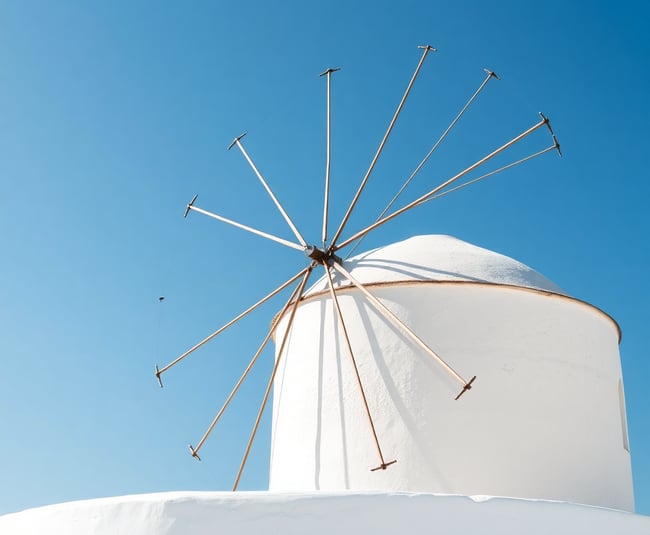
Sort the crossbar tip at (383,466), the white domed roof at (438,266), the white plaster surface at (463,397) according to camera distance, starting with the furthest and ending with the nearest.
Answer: the white domed roof at (438,266)
the white plaster surface at (463,397)
the crossbar tip at (383,466)

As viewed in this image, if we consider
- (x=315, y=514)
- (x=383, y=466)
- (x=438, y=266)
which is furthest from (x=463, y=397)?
(x=315, y=514)

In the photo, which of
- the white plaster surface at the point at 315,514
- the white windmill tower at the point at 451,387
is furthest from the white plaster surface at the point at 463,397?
the white plaster surface at the point at 315,514

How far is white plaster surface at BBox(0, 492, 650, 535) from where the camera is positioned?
6.27 metres

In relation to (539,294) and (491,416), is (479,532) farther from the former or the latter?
(539,294)

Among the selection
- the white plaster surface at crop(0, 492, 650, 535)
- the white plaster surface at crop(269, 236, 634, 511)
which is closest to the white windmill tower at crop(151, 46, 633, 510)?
the white plaster surface at crop(269, 236, 634, 511)

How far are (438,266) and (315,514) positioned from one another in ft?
12.0

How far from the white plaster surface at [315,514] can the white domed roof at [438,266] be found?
9.29 ft

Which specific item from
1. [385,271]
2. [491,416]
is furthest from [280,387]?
[491,416]

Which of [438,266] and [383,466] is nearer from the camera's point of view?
[383,466]

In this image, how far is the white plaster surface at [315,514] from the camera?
6270 mm

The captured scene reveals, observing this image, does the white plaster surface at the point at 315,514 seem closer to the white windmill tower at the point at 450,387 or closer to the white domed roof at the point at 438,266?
the white windmill tower at the point at 450,387

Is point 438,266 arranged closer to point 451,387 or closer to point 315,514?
point 451,387

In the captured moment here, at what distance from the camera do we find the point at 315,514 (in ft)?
20.6

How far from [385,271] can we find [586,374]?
2.33 meters
